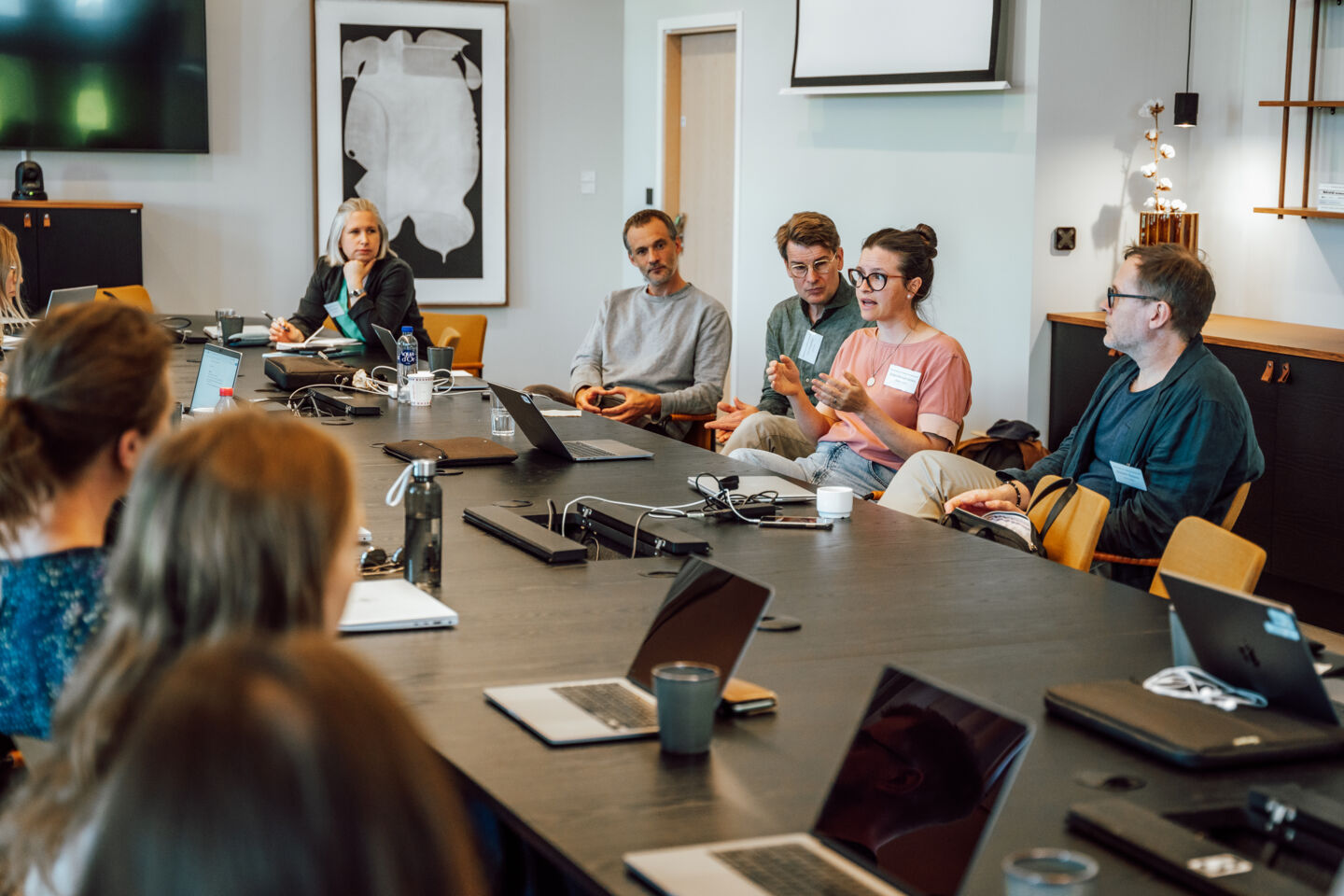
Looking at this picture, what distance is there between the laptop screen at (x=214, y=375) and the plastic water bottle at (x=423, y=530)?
1687 millimetres

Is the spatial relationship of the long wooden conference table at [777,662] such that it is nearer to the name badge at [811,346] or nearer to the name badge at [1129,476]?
the name badge at [1129,476]

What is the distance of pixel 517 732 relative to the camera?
1662 millimetres

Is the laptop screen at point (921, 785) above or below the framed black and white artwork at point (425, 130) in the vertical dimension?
below

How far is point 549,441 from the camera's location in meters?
3.49

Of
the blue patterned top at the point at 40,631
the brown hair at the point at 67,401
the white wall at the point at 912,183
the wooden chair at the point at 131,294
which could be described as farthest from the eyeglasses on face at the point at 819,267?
the wooden chair at the point at 131,294

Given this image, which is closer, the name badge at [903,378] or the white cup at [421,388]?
the name badge at [903,378]

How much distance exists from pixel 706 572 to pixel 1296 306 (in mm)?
4336

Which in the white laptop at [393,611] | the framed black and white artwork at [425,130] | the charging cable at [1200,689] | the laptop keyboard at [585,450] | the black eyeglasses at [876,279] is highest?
the framed black and white artwork at [425,130]

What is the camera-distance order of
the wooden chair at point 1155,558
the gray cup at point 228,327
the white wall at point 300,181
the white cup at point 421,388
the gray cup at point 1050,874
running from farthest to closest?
the white wall at point 300,181 → the gray cup at point 228,327 → the white cup at point 421,388 → the wooden chair at point 1155,558 → the gray cup at point 1050,874

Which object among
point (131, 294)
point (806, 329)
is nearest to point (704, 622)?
point (806, 329)

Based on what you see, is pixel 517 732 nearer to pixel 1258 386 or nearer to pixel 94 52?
pixel 1258 386

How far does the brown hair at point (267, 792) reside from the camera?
0.58 m

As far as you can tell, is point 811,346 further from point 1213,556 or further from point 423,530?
point 423,530

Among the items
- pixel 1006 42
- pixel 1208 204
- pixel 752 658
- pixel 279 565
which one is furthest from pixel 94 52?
pixel 279 565
